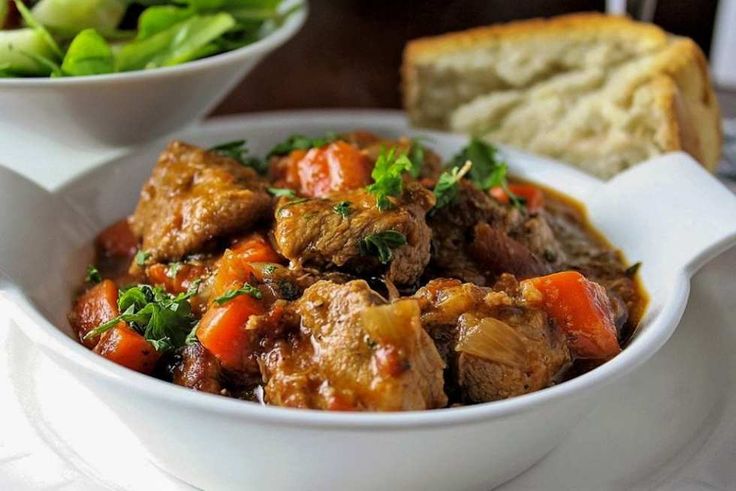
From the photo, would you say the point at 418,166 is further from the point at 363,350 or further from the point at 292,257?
the point at 363,350

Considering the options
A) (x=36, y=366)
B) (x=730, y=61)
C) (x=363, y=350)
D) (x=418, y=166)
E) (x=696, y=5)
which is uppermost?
(x=363, y=350)

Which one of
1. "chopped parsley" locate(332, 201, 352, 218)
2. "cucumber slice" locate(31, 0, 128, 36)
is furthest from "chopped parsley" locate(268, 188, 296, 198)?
"cucumber slice" locate(31, 0, 128, 36)

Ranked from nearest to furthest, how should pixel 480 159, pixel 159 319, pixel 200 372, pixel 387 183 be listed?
pixel 200 372, pixel 159 319, pixel 387 183, pixel 480 159

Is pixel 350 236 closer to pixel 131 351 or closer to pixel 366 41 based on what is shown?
pixel 131 351

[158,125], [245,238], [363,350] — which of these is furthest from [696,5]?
[363,350]

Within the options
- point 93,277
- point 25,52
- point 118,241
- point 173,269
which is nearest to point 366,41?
point 25,52
